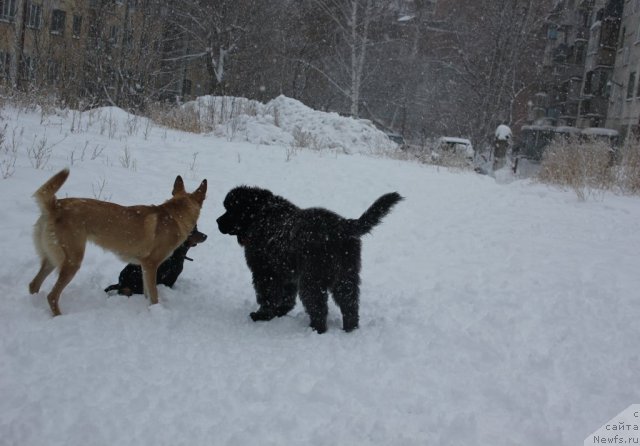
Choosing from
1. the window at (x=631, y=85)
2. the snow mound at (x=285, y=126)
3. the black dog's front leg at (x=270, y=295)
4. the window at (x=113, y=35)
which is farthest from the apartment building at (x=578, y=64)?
the black dog's front leg at (x=270, y=295)

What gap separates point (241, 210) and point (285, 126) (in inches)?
497

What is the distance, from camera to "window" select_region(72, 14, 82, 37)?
22116 millimetres

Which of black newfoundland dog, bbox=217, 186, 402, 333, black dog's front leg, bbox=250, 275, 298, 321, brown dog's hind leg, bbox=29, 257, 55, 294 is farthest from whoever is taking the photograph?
black dog's front leg, bbox=250, 275, 298, 321

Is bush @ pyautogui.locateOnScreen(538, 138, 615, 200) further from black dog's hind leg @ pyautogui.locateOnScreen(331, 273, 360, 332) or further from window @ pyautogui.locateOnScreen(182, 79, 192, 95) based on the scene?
window @ pyautogui.locateOnScreen(182, 79, 192, 95)

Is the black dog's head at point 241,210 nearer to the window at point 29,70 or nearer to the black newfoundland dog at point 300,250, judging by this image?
the black newfoundland dog at point 300,250

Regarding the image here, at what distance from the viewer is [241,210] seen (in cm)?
464

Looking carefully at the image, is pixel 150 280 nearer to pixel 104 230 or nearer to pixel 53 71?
pixel 104 230

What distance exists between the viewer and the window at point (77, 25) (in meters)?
22.1

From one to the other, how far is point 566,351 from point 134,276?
11.7 ft

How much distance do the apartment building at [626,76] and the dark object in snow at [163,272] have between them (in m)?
29.8

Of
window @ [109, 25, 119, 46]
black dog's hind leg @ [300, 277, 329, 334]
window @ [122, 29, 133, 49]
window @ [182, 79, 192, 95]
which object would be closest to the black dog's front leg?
black dog's hind leg @ [300, 277, 329, 334]

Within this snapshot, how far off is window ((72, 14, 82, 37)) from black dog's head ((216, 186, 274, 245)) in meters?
20.9

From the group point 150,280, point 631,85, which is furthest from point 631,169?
point 631,85

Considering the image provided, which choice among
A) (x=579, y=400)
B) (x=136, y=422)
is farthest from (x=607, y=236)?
(x=136, y=422)
